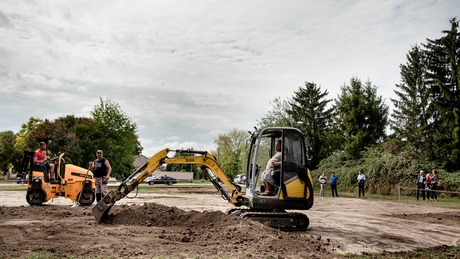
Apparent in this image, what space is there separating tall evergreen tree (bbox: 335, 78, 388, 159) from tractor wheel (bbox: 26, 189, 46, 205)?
29.4 meters

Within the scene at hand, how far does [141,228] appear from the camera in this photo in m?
9.67

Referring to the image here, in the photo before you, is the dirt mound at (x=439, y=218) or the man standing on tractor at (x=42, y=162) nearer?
the dirt mound at (x=439, y=218)

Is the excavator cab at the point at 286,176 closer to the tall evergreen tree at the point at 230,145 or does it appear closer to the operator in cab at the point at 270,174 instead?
the operator in cab at the point at 270,174

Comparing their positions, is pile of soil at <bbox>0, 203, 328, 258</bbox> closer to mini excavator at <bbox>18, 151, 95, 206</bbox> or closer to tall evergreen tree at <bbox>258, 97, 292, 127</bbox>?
mini excavator at <bbox>18, 151, 95, 206</bbox>

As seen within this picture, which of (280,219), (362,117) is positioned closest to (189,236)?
(280,219)

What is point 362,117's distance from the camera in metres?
40.1

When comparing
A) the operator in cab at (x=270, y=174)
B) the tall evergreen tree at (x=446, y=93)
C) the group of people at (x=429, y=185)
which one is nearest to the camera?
the operator in cab at (x=270, y=174)

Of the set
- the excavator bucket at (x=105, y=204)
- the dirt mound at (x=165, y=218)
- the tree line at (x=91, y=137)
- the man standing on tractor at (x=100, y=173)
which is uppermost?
the tree line at (x=91, y=137)

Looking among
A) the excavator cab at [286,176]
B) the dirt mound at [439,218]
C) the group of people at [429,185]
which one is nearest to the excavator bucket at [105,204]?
the excavator cab at [286,176]

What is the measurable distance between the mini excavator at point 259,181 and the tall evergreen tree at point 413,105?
25.1 meters

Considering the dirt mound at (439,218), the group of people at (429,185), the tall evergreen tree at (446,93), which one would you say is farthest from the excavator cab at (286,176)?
the tall evergreen tree at (446,93)

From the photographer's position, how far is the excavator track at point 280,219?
10462mm

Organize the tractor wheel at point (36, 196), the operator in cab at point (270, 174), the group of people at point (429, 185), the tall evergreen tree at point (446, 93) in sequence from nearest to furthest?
the operator in cab at point (270, 174)
the tractor wheel at point (36, 196)
the group of people at point (429, 185)
the tall evergreen tree at point (446, 93)

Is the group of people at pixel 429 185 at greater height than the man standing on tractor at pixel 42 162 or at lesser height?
lesser
